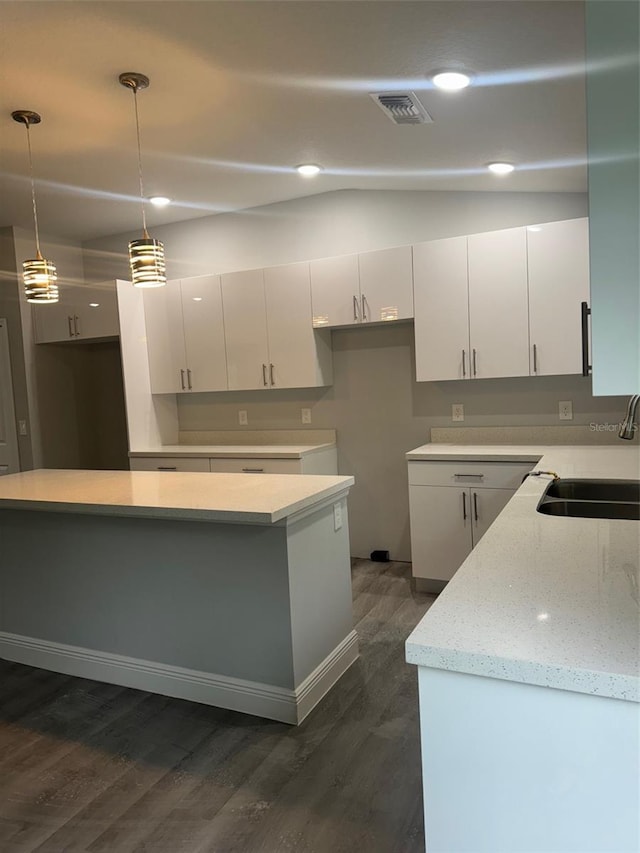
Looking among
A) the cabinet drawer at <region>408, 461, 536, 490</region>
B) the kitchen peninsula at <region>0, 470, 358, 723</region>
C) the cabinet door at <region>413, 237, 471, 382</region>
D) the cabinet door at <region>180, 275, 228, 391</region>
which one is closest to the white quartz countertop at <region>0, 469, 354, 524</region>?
the kitchen peninsula at <region>0, 470, 358, 723</region>

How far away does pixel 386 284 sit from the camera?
3.95 m

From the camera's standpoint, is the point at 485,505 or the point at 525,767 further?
the point at 485,505

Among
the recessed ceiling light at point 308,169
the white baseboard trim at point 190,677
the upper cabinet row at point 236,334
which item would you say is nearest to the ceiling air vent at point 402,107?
the recessed ceiling light at point 308,169

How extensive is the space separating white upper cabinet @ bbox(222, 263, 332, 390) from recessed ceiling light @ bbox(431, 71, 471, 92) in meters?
2.04

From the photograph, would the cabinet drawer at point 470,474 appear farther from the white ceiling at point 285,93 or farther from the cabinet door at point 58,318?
the cabinet door at point 58,318

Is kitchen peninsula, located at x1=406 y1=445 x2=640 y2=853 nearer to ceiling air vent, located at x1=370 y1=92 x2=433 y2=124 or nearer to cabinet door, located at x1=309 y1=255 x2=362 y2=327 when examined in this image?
ceiling air vent, located at x1=370 y1=92 x2=433 y2=124

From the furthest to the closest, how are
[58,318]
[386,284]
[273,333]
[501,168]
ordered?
1. [58,318]
2. [273,333]
3. [386,284]
4. [501,168]

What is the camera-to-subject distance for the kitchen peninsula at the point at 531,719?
96 cm

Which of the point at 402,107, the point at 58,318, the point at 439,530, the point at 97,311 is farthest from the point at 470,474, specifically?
the point at 58,318

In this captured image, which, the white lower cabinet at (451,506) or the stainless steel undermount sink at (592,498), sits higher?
the stainless steel undermount sink at (592,498)

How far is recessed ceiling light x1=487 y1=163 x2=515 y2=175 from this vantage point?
10.5 feet

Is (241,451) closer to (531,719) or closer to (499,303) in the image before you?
(499,303)

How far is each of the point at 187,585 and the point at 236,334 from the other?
2357mm

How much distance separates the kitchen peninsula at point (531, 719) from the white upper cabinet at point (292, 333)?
317cm
